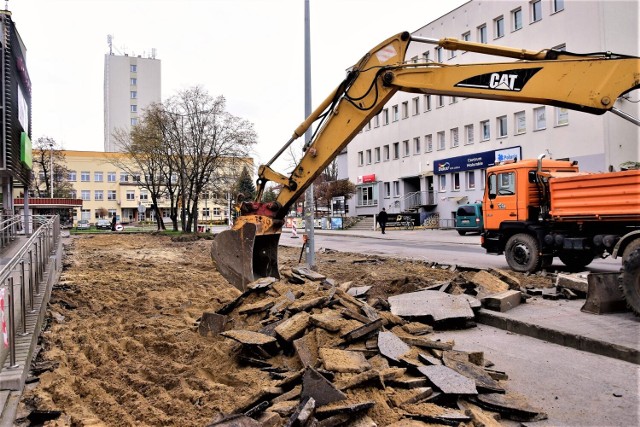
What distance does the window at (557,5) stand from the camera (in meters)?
31.3

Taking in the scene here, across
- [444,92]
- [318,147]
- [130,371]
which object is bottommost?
[130,371]

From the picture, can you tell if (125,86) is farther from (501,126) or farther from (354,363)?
(354,363)

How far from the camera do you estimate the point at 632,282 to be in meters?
7.32

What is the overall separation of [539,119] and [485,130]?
18.2 ft

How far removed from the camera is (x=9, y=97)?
1842 centimetres

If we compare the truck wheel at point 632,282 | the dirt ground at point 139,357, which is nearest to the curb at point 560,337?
the truck wheel at point 632,282

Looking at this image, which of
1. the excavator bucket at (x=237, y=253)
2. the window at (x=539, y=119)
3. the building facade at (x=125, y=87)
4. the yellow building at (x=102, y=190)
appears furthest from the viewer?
the building facade at (x=125, y=87)

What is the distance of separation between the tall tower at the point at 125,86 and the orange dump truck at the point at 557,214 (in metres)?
99.7

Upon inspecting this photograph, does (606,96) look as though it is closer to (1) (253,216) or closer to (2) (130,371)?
(1) (253,216)

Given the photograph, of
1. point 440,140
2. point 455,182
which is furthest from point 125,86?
point 455,182

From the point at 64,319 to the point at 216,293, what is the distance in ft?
10.6

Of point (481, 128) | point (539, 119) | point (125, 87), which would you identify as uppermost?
point (125, 87)

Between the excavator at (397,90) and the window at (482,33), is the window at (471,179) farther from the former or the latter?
the excavator at (397,90)

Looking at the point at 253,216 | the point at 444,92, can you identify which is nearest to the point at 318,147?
the point at 253,216
